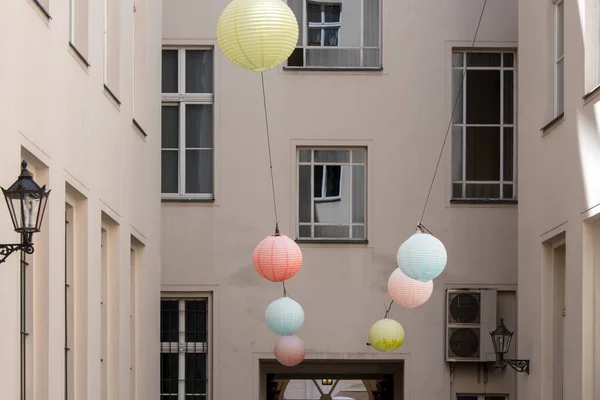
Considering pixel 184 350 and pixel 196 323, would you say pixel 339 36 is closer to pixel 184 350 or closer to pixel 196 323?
pixel 196 323

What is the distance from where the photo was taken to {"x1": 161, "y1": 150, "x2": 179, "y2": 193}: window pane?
21.3 meters

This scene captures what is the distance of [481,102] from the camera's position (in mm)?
21422

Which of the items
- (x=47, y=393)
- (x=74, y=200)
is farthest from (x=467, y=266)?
(x=47, y=393)

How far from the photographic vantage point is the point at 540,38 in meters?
17.8

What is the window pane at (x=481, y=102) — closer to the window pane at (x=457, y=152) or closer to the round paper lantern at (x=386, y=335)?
the window pane at (x=457, y=152)

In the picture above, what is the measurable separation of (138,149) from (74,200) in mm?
3377

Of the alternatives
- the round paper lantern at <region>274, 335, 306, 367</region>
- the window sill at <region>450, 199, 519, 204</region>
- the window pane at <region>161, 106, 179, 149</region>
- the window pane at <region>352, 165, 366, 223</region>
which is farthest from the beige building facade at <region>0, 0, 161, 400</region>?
the window sill at <region>450, 199, 519, 204</region>

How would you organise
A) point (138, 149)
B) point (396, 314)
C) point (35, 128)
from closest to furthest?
point (35, 128) < point (138, 149) < point (396, 314)

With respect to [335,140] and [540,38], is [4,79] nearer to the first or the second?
[540,38]

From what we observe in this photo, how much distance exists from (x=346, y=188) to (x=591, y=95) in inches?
262

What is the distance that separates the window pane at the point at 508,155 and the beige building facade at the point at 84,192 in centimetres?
520

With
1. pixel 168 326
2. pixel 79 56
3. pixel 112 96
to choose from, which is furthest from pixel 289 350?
pixel 79 56

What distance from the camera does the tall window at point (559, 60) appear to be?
17.1 metres

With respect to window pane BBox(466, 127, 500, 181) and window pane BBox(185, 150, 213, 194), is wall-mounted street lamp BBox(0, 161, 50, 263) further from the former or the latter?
window pane BBox(466, 127, 500, 181)
